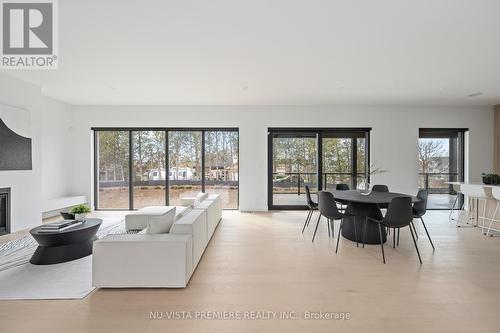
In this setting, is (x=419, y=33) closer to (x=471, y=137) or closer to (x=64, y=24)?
(x=64, y=24)

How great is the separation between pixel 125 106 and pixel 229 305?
5712mm

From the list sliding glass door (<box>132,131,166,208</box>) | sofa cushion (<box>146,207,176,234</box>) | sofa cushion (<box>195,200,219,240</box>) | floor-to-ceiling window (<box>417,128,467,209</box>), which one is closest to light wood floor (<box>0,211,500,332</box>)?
sofa cushion (<box>195,200,219,240</box>)

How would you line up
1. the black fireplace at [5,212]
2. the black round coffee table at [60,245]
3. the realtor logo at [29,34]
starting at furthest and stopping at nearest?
the black fireplace at [5,212] → the black round coffee table at [60,245] → the realtor logo at [29,34]

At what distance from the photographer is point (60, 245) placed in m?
2.87

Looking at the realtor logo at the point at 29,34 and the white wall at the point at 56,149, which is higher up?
the realtor logo at the point at 29,34

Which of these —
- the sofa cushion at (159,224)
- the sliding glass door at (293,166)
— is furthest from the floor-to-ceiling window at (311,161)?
the sofa cushion at (159,224)

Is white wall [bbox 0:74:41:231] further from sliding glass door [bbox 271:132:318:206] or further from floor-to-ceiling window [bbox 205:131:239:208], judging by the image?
sliding glass door [bbox 271:132:318:206]

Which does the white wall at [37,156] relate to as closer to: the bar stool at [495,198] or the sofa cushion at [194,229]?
the sofa cushion at [194,229]

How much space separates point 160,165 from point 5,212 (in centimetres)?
295

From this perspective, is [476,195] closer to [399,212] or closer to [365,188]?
[365,188]

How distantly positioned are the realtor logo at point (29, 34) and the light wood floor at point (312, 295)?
2872 millimetres

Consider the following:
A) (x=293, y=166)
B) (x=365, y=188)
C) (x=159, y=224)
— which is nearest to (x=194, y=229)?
(x=159, y=224)

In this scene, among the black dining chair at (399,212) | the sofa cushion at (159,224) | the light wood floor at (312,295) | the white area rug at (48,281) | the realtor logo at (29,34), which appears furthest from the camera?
the black dining chair at (399,212)

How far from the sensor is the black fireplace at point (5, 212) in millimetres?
3984
